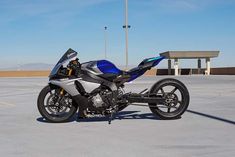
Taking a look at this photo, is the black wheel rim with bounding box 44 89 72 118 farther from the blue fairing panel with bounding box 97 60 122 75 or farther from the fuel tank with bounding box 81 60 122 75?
the blue fairing panel with bounding box 97 60 122 75

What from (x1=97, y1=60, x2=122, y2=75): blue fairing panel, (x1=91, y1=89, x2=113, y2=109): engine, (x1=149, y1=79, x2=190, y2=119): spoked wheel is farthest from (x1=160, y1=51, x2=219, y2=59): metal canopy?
(x1=91, y1=89, x2=113, y2=109): engine

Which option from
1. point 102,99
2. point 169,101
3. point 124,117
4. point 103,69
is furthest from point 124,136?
point 124,117

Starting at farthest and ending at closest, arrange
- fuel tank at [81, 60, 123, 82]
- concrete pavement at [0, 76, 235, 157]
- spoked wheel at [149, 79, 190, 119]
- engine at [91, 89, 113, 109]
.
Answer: spoked wheel at [149, 79, 190, 119]
fuel tank at [81, 60, 123, 82]
engine at [91, 89, 113, 109]
concrete pavement at [0, 76, 235, 157]

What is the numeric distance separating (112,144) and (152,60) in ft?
9.36

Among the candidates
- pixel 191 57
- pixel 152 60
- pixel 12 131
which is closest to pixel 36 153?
pixel 12 131

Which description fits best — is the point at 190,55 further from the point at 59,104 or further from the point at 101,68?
the point at 59,104

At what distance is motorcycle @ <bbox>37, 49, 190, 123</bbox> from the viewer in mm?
8094

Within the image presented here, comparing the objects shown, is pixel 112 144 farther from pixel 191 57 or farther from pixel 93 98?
pixel 191 57

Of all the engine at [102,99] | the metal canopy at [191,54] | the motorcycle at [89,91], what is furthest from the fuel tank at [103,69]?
the metal canopy at [191,54]

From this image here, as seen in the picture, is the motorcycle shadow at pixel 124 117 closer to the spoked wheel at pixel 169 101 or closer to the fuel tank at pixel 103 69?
the spoked wheel at pixel 169 101

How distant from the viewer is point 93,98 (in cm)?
805

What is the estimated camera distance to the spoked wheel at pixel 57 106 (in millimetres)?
8227

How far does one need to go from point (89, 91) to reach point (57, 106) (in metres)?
0.75

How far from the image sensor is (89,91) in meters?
8.15
